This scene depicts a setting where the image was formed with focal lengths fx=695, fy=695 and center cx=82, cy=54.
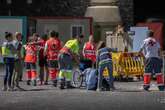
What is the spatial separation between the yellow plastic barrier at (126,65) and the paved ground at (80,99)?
2966 mm

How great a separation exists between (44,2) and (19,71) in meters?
22.8

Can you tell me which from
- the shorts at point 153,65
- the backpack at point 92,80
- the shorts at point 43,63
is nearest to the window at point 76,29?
the shorts at point 43,63

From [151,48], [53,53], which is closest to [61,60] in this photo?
[53,53]

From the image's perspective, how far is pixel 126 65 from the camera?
24969mm

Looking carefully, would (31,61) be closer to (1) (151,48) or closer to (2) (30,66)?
(2) (30,66)

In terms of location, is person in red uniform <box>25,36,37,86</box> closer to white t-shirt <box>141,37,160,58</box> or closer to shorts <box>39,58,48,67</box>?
shorts <box>39,58,48,67</box>

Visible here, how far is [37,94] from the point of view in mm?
19828

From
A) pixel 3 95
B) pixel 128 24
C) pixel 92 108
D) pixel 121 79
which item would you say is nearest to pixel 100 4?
pixel 128 24

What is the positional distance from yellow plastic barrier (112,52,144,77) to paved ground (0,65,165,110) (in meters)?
2.97

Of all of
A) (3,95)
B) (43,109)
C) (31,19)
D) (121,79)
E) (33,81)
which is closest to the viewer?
(43,109)

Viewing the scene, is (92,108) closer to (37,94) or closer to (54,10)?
(37,94)

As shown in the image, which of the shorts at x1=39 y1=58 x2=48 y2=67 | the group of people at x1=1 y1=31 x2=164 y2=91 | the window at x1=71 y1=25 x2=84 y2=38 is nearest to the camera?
the group of people at x1=1 y1=31 x2=164 y2=91

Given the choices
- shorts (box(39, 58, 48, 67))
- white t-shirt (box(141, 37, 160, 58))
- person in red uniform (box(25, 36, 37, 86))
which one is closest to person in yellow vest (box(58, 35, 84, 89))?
person in red uniform (box(25, 36, 37, 86))

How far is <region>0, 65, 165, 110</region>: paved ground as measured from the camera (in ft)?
54.5
